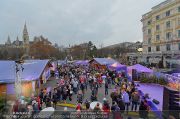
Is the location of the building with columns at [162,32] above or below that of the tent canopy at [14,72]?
above

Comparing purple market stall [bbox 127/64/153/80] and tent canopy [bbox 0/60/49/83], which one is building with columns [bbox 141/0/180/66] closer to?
purple market stall [bbox 127/64/153/80]

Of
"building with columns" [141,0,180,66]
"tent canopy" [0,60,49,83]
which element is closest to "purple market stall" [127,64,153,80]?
"tent canopy" [0,60,49,83]

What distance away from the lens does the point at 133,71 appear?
1158 inches

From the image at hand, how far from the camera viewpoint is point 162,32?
74438mm

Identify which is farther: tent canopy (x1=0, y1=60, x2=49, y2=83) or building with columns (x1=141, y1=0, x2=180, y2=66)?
building with columns (x1=141, y1=0, x2=180, y2=66)

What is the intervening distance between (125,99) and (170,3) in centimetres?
5668

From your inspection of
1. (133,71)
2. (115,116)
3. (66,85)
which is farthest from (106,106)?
(133,71)

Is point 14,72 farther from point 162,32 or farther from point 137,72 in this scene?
point 162,32

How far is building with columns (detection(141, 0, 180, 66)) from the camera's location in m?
67.0

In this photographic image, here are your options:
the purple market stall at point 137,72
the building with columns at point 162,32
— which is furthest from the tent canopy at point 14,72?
the building with columns at point 162,32

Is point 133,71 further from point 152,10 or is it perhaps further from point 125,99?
point 152,10

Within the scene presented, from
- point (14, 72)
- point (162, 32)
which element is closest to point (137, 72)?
point (14, 72)

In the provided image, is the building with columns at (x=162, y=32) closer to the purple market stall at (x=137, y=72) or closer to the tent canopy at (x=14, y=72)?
the purple market stall at (x=137, y=72)

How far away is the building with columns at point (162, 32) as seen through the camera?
6700 centimetres
